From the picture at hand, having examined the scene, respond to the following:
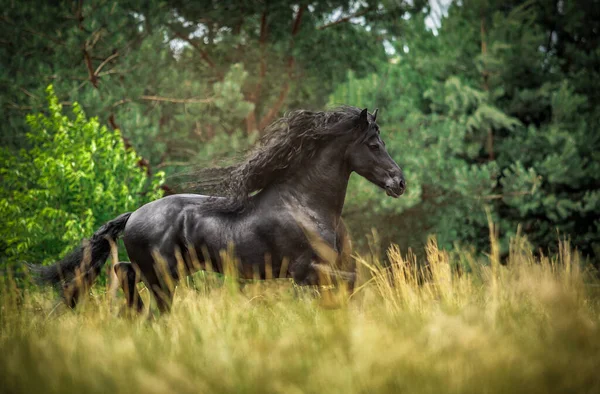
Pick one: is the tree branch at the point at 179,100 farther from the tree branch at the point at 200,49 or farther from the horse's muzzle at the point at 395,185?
the horse's muzzle at the point at 395,185

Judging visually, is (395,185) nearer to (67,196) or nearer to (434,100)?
(67,196)

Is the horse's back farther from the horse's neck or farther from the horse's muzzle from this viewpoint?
the horse's muzzle

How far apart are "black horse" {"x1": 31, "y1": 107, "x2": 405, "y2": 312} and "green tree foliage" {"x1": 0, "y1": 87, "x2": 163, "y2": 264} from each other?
4.11 m

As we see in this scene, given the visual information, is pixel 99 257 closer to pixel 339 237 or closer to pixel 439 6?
pixel 339 237

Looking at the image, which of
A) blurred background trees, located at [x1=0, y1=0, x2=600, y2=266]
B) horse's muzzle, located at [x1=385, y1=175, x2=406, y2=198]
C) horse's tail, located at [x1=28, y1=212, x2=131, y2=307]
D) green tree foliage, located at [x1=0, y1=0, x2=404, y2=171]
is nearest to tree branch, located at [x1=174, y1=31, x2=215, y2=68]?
green tree foliage, located at [x1=0, y1=0, x2=404, y2=171]

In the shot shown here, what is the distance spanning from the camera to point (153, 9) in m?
16.5

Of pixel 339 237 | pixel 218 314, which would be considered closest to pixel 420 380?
pixel 218 314

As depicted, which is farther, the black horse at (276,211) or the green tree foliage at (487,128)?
the green tree foliage at (487,128)

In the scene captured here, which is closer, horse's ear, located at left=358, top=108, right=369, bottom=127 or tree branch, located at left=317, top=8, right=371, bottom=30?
horse's ear, located at left=358, top=108, right=369, bottom=127

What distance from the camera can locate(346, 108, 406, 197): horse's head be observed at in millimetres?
5066

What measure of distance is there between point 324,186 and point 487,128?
1166 cm

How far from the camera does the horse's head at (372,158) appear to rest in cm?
507

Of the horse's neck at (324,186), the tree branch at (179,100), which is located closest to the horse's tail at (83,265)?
the horse's neck at (324,186)

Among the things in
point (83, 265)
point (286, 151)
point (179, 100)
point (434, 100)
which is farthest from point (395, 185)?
point (179, 100)
